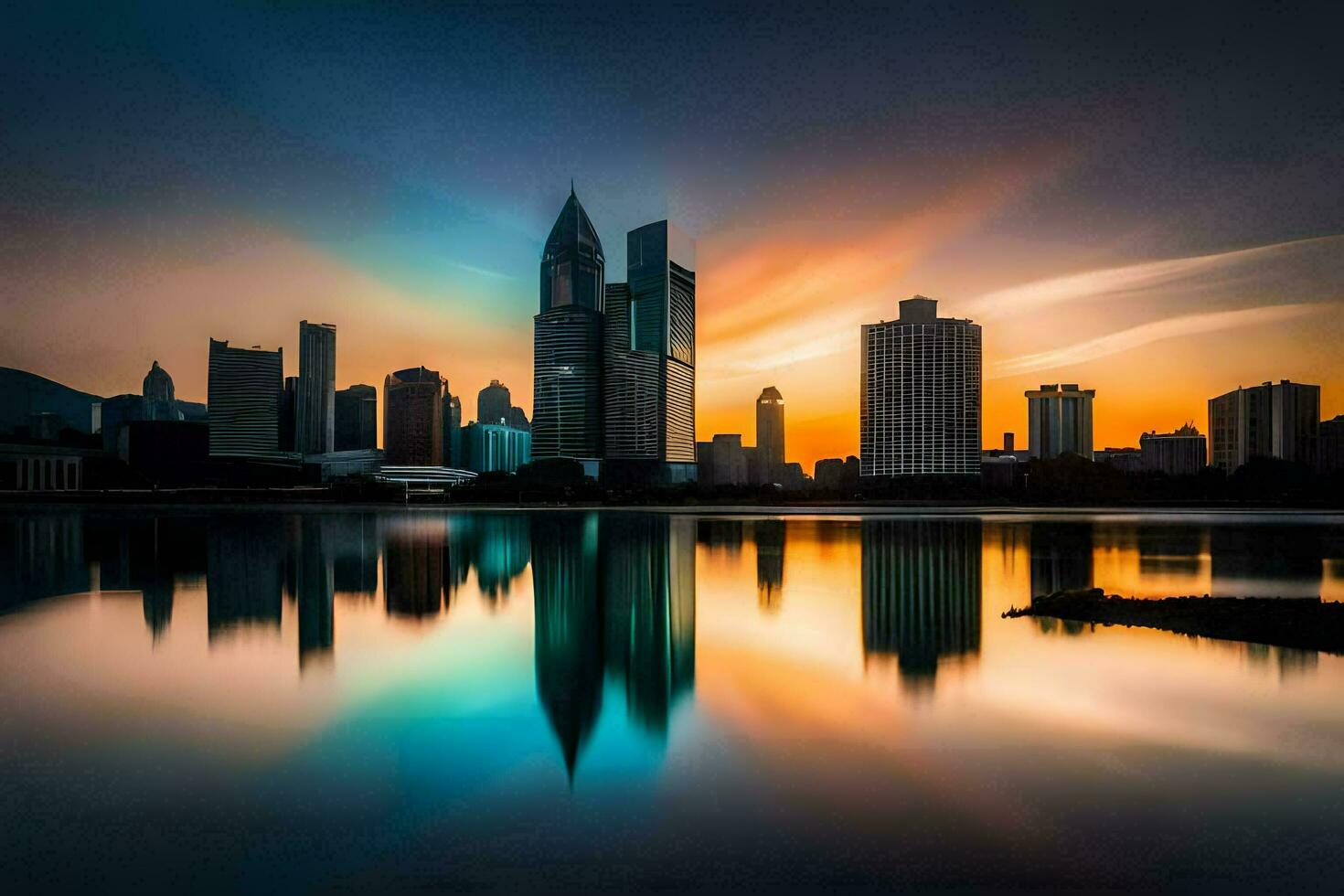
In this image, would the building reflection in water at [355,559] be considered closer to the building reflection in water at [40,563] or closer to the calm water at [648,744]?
the calm water at [648,744]

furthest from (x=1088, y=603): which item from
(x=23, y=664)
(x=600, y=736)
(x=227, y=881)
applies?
(x=23, y=664)

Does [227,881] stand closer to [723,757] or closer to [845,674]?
[723,757]

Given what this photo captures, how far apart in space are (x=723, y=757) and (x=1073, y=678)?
8969 mm

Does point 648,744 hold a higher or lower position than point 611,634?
higher

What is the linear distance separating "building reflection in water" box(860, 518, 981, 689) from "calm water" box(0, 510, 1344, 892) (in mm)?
214

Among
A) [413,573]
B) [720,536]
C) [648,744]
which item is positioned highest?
[648,744]

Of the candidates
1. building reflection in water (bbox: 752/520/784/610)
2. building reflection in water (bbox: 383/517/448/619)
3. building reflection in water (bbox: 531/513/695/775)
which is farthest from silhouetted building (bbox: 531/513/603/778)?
building reflection in water (bbox: 752/520/784/610)

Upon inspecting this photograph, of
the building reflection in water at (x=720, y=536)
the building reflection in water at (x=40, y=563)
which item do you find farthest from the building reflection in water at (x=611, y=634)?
the building reflection in water at (x=40, y=563)

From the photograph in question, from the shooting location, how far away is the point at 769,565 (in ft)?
132

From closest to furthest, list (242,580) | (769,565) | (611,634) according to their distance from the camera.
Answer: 1. (611,634)
2. (242,580)
3. (769,565)

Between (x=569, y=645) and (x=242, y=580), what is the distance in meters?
19.3

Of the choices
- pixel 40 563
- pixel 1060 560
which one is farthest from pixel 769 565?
pixel 40 563

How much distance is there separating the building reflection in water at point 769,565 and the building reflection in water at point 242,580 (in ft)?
53.5

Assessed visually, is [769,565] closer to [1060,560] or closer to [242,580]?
[1060,560]
